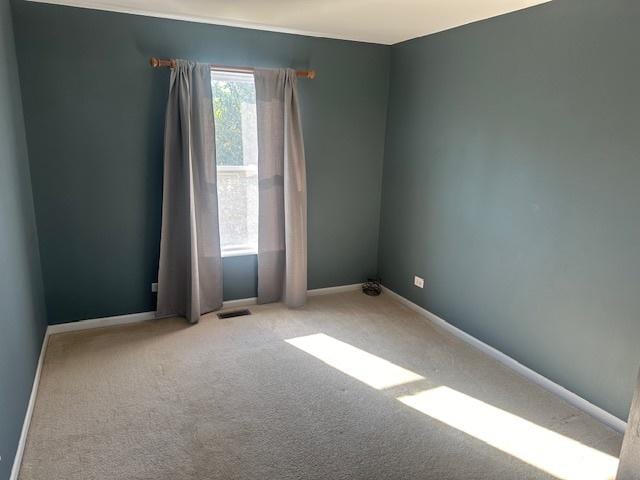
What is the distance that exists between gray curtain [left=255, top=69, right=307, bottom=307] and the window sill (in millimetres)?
104

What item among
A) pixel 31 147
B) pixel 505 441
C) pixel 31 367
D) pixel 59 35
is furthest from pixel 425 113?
pixel 31 367

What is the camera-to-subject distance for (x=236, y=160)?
368 centimetres

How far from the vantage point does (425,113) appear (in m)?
3.59

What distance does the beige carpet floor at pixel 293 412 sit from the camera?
204 cm

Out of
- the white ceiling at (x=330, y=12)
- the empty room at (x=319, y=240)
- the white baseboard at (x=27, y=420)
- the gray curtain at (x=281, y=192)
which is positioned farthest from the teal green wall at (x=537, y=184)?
the white baseboard at (x=27, y=420)

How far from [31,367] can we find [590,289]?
3.22m

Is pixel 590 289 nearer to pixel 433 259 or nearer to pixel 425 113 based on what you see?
pixel 433 259

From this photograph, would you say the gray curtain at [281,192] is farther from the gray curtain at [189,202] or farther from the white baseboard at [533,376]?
the white baseboard at [533,376]

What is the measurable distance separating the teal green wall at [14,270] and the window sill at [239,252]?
1372mm

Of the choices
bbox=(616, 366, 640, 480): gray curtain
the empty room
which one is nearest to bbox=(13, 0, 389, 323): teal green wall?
the empty room

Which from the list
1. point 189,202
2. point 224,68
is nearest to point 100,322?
point 189,202

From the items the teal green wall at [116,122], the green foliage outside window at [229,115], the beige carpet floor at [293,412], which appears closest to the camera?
the beige carpet floor at [293,412]

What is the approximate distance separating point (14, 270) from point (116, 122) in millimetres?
1380

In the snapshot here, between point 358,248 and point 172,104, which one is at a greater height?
point 172,104
